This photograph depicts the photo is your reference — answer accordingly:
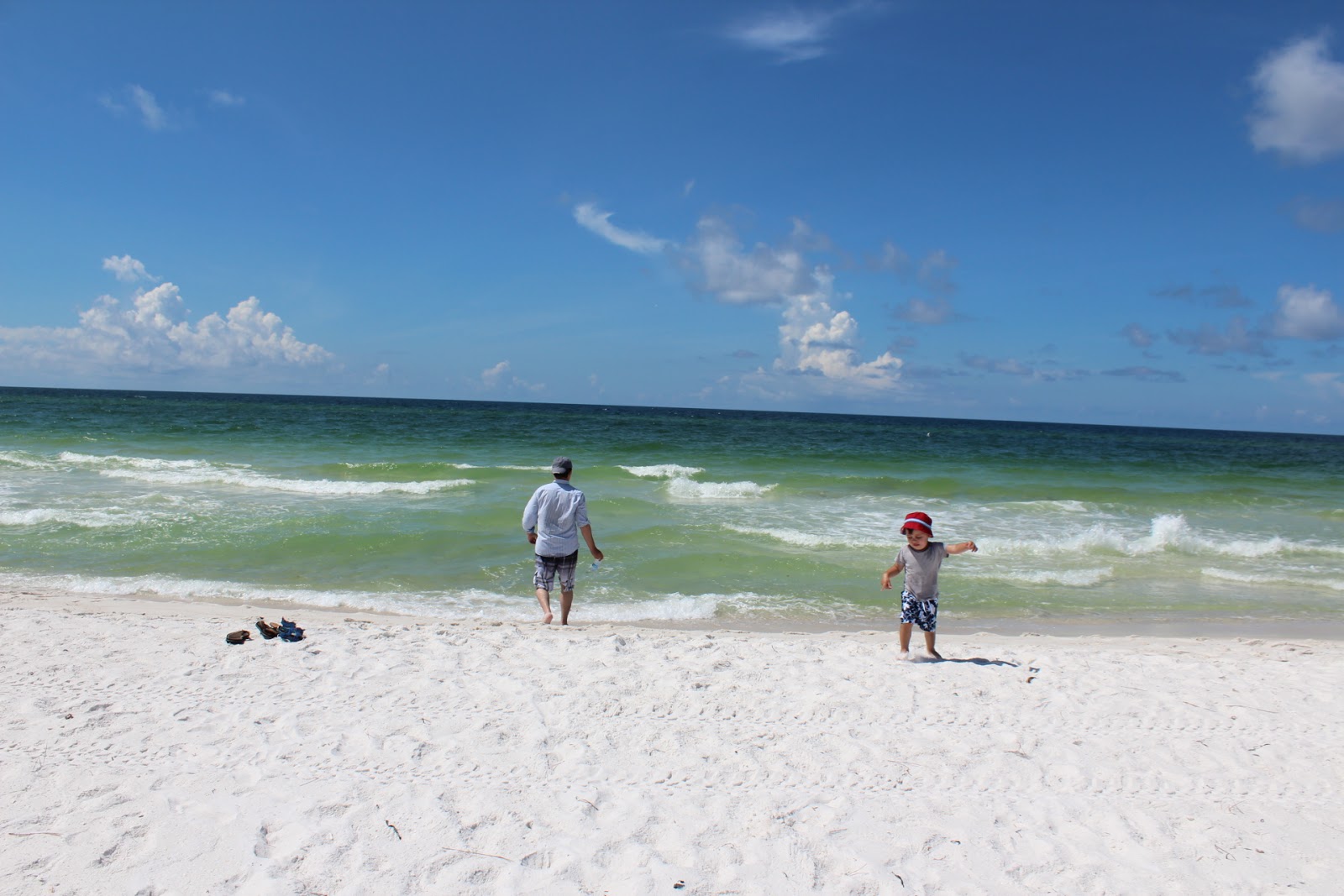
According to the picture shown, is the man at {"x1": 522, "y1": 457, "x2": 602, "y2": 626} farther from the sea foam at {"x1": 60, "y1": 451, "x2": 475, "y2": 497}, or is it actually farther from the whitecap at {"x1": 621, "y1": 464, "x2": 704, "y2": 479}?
the whitecap at {"x1": 621, "y1": 464, "x2": 704, "y2": 479}

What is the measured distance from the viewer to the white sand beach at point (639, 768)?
3.44 meters

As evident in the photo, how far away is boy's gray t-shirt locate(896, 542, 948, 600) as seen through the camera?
6.45 metres

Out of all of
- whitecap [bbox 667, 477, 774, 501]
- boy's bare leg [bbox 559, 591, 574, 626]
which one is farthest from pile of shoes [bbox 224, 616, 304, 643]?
whitecap [bbox 667, 477, 774, 501]

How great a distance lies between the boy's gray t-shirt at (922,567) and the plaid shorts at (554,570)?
3.31m

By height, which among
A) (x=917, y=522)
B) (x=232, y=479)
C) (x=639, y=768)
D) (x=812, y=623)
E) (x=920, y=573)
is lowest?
Result: (x=812, y=623)

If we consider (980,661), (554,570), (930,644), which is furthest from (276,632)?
(980,661)

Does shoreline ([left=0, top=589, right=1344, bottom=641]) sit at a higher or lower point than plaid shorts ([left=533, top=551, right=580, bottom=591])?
lower

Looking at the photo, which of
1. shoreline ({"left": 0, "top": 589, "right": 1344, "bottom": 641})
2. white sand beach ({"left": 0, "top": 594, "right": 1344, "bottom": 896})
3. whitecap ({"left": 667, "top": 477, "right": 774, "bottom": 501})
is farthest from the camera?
whitecap ({"left": 667, "top": 477, "right": 774, "bottom": 501})

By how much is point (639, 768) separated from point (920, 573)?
3254mm

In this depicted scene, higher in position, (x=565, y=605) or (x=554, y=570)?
(x=554, y=570)

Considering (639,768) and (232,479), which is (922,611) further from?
(232,479)

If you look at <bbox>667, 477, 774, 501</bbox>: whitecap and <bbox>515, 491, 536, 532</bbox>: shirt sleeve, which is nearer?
<bbox>515, 491, 536, 532</bbox>: shirt sleeve

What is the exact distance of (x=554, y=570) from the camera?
7.86m

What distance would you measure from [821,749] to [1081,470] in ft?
99.8
